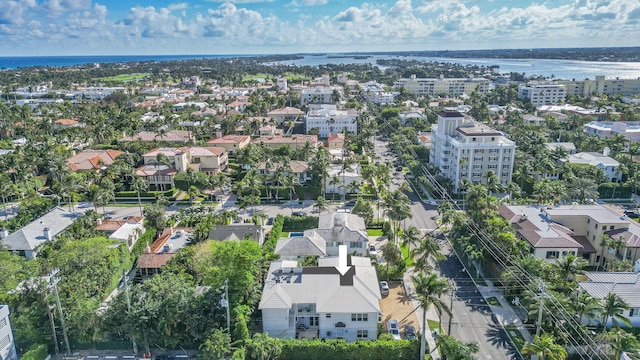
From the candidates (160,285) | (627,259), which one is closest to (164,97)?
(160,285)

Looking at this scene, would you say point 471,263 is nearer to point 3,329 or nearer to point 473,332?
point 473,332

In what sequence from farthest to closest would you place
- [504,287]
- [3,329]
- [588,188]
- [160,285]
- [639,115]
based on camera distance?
[639,115], [588,188], [504,287], [160,285], [3,329]

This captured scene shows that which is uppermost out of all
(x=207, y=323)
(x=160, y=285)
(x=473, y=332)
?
(x=160, y=285)

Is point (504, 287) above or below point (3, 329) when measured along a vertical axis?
below

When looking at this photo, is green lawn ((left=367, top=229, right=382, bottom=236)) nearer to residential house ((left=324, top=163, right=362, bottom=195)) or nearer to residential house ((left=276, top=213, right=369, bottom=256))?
residential house ((left=276, top=213, right=369, bottom=256))

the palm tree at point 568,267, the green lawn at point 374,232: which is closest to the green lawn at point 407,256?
the green lawn at point 374,232

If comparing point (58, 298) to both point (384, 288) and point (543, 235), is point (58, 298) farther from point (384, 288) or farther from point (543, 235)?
point (543, 235)

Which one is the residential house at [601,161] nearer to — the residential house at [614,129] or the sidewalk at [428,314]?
the residential house at [614,129]

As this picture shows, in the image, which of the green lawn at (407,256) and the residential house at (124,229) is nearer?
the green lawn at (407,256)
